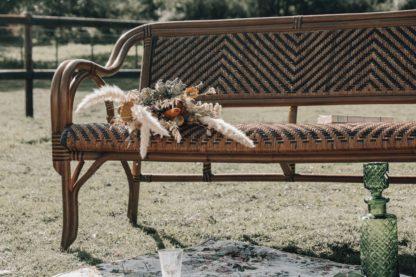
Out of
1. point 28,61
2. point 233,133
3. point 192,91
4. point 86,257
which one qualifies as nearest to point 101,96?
point 192,91

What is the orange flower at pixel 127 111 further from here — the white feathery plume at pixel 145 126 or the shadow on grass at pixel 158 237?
the shadow on grass at pixel 158 237

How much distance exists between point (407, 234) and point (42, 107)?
7.78 metres

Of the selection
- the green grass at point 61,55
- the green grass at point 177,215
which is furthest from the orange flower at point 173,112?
the green grass at point 61,55

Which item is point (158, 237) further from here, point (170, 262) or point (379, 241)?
point (379, 241)

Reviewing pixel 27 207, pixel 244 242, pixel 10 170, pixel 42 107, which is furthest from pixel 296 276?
pixel 42 107

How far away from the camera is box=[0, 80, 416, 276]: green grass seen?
11.7 feet

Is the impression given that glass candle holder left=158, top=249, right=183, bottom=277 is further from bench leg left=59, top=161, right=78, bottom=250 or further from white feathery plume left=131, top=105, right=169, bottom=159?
bench leg left=59, top=161, right=78, bottom=250

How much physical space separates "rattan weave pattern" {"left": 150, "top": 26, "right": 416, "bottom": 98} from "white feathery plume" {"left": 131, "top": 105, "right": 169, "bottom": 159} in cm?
133

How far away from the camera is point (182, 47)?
4.32 metres

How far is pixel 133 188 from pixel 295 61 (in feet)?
3.80

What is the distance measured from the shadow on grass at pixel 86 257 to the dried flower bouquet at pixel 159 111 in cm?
67

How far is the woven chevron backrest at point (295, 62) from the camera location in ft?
13.2

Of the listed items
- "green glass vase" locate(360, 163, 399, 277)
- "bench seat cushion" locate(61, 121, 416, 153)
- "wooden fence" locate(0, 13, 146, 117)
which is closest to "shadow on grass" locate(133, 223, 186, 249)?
"bench seat cushion" locate(61, 121, 416, 153)

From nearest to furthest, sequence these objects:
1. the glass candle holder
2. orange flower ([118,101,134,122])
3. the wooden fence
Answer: the glass candle holder < orange flower ([118,101,134,122]) < the wooden fence
